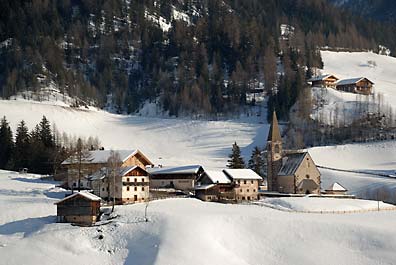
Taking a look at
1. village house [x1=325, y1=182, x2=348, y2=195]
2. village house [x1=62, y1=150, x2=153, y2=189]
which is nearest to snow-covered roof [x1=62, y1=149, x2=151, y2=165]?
village house [x1=62, y1=150, x2=153, y2=189]

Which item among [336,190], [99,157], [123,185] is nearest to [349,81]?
[336,190]

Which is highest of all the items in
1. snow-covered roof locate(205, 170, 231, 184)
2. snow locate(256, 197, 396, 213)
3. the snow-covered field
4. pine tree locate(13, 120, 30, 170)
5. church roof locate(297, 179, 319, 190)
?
pine tree locate(13, 120, 30, 170)

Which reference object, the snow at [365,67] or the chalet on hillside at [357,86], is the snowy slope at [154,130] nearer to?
the chalet on hillside at [357,86]

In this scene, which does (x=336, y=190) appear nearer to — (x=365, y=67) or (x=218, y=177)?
(x=218, y=177)

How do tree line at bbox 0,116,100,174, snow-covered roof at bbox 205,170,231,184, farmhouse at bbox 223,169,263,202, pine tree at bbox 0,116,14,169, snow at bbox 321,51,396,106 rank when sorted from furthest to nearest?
snow at bbox 321,51,396,106, pine tree at bbox 0,116,14,169, tree line at bbox 0,116,100,174, farmhouse at bbox 223,169,263,202, snow-covered roof at bbox 205,170,231,184

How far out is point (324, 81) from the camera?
125312mm

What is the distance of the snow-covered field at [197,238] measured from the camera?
130 feet

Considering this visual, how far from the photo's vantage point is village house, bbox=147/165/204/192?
6444cm

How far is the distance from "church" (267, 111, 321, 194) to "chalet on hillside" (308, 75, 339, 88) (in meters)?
58.5

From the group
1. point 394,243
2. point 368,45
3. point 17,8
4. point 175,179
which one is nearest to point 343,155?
point 175,179

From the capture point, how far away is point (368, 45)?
610 feet

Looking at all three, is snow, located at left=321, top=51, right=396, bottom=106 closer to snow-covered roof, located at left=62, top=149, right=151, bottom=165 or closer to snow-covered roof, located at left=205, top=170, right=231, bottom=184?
snow-covered roof, located at left=205, top=170, right=231, bottom=184

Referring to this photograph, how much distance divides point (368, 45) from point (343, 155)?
106 meters

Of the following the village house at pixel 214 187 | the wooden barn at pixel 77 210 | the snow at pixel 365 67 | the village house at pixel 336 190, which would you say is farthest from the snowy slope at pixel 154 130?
the wooden barn at pixel 77 210
